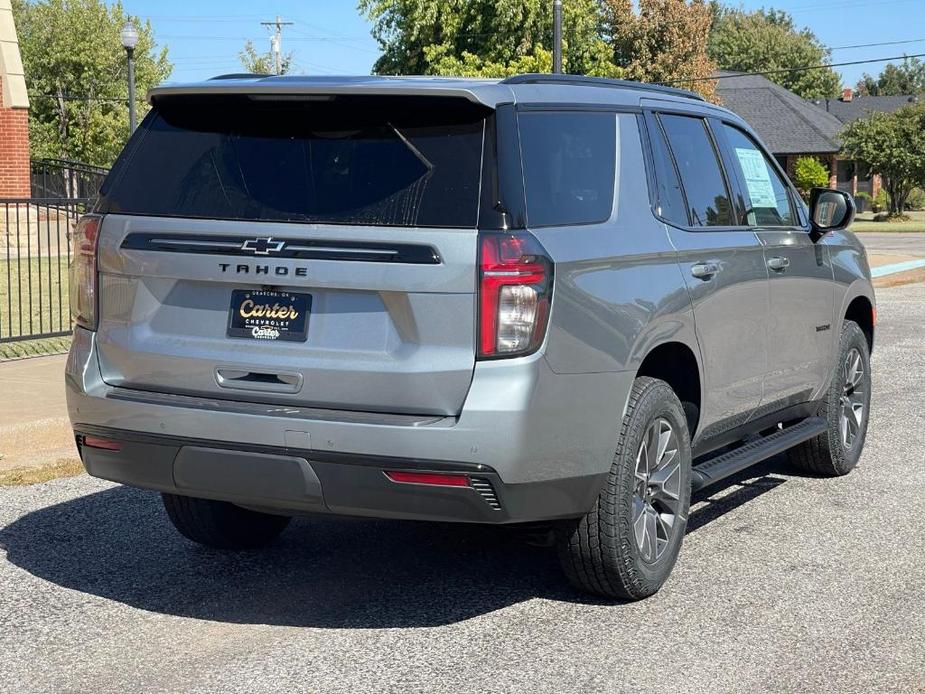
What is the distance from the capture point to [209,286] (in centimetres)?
480

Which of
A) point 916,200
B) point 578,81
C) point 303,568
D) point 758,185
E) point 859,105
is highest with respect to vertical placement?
point 859,105

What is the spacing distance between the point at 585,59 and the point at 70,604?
177 ft

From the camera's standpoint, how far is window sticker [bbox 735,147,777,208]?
6.53 m

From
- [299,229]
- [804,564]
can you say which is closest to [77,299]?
[299,229]

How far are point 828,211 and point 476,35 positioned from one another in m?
49.4

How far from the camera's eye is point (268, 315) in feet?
15.4

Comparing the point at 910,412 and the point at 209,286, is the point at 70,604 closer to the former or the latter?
the point at 209,286

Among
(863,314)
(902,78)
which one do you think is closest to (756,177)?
(863,314)

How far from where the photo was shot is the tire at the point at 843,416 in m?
7.34

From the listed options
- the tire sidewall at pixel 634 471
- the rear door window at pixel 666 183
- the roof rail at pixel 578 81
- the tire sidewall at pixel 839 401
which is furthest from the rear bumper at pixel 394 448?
the tire sidewall at pixel 839 401

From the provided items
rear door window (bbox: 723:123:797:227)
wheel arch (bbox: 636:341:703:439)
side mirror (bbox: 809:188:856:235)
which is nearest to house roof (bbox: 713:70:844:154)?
side mirror (bbox: 809:188:856:235)

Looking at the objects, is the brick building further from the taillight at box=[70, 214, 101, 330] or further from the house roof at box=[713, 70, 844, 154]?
the house roof at box=[713, 70, 844, 154]

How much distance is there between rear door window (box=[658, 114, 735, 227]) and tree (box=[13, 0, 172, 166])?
1779 inches

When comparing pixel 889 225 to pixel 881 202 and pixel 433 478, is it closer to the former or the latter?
pixel 881 202
